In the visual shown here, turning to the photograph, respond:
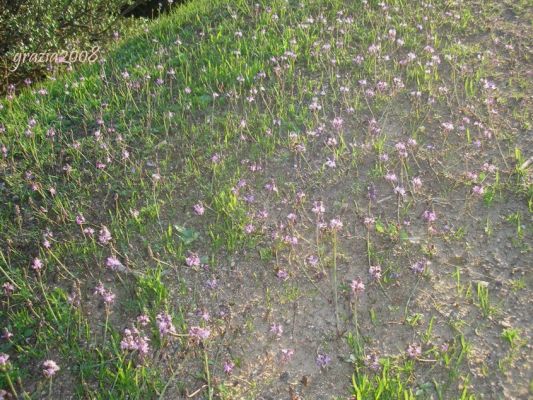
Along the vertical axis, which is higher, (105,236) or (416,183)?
(105,236)

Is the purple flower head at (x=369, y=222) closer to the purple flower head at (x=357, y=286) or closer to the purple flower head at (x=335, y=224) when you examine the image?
the purple flower head at (x=335, y=224)

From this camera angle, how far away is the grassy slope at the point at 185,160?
135 inches

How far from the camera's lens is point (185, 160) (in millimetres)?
4672

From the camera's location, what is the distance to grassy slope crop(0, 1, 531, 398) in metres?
3.44

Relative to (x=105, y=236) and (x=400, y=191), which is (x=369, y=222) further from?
(x=105, y=236)

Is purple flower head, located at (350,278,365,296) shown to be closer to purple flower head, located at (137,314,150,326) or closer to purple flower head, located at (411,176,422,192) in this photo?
purple flower head, located at (411,176,422,192)

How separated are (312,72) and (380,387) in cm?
349

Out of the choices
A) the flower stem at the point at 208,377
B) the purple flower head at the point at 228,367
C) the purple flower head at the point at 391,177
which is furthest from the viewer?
the purple flower head at the point at 391,177

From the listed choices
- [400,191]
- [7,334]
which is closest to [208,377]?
[7,334]

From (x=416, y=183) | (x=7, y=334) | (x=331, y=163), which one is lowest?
(x=416, y=183)

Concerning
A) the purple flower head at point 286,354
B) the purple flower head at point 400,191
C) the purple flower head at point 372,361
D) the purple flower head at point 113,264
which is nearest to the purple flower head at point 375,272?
the purple flower head at point 372,361

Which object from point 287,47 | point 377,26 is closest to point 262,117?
point 287,47

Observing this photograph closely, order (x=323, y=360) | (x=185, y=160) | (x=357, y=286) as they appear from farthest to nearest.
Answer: (x=185, y=160) < (x=357, y=286) < (x=323, y=360)

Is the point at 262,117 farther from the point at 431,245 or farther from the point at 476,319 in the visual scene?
the point at 476,319
